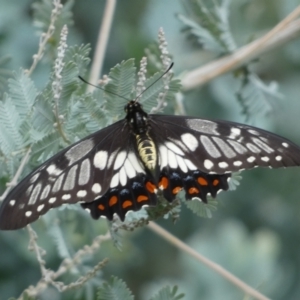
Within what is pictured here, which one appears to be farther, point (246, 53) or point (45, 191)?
point (246, 53)

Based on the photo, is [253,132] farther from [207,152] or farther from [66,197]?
[66,197]

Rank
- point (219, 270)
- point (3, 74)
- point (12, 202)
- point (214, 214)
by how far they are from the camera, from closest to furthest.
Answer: point (12, 202) → point (219, 270) → point (3, 74) → point (214, 214)

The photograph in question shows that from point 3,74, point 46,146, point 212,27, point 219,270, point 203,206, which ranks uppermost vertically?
point 3,74

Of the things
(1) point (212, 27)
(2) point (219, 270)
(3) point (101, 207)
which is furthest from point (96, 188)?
(1) point (212, 27)

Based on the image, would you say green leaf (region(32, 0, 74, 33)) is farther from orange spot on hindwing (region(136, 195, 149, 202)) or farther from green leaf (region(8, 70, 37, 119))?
orange spot on hindwing (region(136, 195, 149, 202))

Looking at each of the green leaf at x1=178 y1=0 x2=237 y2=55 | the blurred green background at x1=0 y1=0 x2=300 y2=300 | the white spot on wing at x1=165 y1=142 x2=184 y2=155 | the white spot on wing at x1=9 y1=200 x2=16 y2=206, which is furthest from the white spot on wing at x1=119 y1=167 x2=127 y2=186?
the green leaf at x1=178 y1=0 x2=237 y2=55

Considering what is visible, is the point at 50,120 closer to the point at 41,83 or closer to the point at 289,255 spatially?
the point at 41,83
